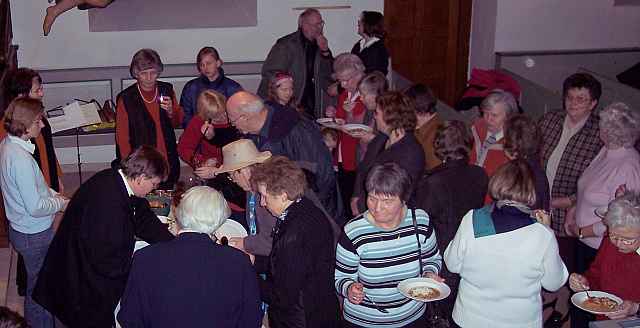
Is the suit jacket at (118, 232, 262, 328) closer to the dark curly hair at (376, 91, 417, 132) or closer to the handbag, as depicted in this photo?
the handbag

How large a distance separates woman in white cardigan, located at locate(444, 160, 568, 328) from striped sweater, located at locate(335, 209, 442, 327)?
16 cm

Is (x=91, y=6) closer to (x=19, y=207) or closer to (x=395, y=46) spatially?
(x=395, y=46)

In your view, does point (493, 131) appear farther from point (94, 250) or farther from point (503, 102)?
point (94, 250)

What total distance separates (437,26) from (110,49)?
384cm

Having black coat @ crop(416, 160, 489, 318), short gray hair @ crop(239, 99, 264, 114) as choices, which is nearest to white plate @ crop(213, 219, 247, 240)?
short gray hair @ crop(239, 99, 264, 114)

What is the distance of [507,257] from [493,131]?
1.78m

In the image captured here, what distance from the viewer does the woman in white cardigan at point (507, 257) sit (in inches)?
146

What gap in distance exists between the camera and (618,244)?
3.89m

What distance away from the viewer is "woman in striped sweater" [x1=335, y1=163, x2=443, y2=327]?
378 cm

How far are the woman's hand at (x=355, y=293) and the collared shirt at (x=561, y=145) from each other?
222 centimetres

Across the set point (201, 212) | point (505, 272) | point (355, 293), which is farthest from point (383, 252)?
point (201, 212)

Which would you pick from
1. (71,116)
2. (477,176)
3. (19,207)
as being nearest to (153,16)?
(71,116)

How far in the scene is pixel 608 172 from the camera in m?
4.71

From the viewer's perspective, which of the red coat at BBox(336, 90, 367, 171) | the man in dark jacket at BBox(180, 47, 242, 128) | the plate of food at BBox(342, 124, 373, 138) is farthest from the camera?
the man in dark jacket at BBox(180, 47, 242, 128)
